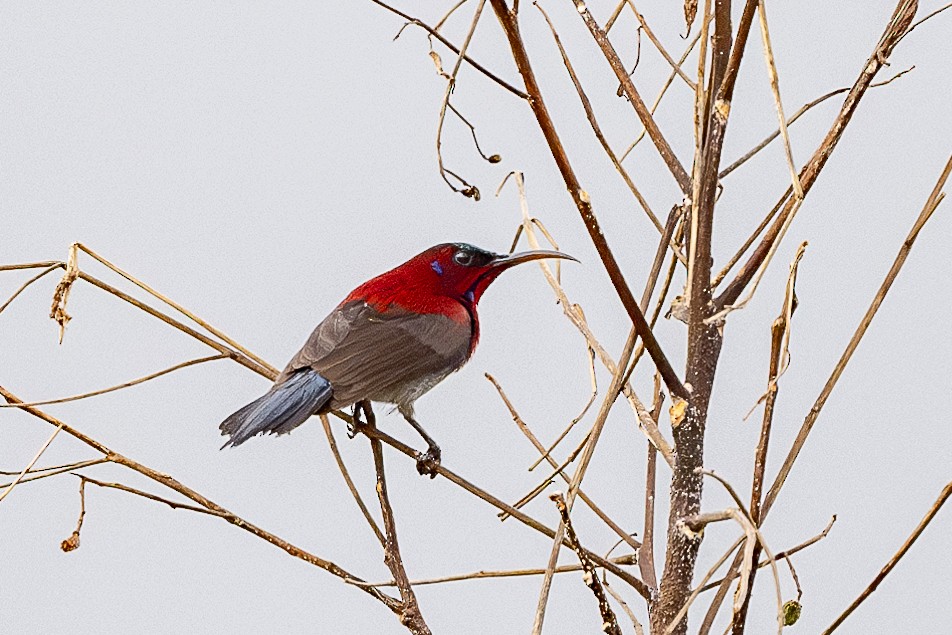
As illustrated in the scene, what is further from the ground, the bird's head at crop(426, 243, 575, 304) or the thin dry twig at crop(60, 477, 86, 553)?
the bird's head at crop(426, 243, 575, 304)

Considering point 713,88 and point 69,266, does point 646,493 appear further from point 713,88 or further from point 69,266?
point 69,266

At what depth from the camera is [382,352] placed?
1.37 m

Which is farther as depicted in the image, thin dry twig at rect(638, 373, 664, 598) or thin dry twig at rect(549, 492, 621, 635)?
thin dry twig at rect(638, 373, 664, 598)

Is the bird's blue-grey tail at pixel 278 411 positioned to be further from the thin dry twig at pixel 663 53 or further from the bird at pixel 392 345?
the thin dry twig at pixel 663 53

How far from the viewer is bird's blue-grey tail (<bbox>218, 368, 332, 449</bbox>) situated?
3.91 ft

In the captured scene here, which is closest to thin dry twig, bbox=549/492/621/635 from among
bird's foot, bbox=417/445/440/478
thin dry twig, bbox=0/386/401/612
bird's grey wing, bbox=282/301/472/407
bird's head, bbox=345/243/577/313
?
thin dry twig, bbox=0/386/401/612

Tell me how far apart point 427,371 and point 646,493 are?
1.33ft

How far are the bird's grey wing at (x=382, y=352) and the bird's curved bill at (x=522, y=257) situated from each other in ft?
0.30

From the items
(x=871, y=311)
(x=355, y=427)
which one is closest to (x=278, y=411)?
(x=355, y=427)

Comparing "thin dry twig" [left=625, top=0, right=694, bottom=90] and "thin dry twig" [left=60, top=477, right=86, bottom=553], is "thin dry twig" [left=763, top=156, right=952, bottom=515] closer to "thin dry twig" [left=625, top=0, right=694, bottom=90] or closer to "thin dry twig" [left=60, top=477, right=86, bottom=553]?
"thin dry twig" [left=625, top=0, right=694, bottom=90]

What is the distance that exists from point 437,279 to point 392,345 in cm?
14

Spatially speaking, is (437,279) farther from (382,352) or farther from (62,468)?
(62,468)

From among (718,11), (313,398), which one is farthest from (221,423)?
(718,11)

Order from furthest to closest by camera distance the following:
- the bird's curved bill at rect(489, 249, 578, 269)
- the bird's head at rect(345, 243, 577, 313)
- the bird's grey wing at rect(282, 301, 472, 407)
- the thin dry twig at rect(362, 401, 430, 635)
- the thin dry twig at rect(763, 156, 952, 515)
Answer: the bird's head at rect(345, 243, 577, 313), the bird's grey wing at rect(282, 301, 472, 407), the bird's curved bill at rect(489, 249, 578, 269), the thin dry twig at rect(362, 401, 430, 635), the thin dry twig at rect(763, 156, 952, 515)
